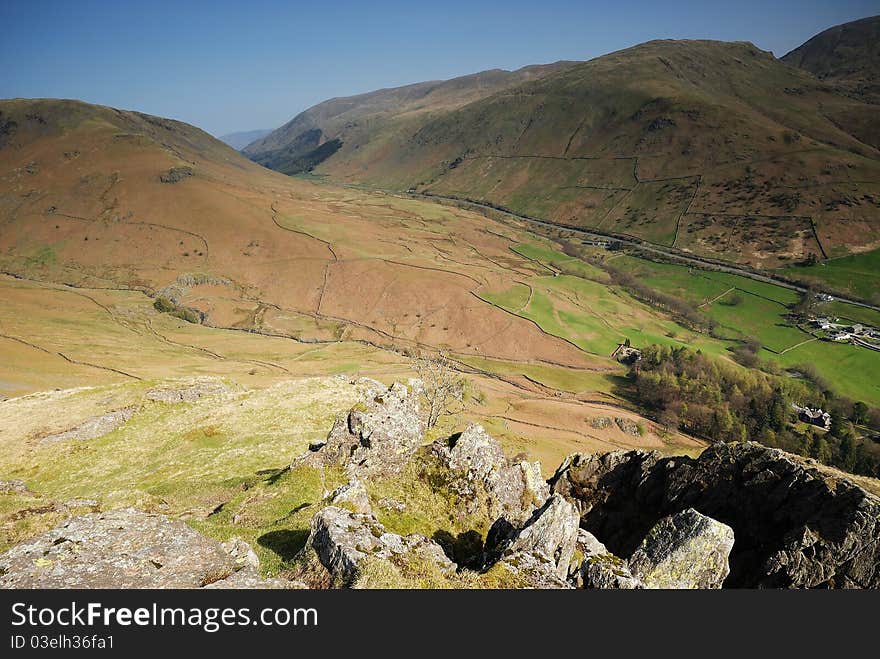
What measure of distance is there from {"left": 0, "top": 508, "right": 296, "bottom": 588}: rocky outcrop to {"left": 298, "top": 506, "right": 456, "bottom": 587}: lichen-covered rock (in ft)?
5.89

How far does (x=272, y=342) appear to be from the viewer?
12650 cm

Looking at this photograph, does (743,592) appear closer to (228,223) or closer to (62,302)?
(62,302)

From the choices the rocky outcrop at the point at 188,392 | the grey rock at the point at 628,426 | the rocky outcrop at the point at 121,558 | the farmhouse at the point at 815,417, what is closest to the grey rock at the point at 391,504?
the rocky outcrop at the point at 121,558

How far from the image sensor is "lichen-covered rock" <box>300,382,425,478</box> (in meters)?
26.8

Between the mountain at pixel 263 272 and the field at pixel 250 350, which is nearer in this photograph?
the field at pixel 250 350

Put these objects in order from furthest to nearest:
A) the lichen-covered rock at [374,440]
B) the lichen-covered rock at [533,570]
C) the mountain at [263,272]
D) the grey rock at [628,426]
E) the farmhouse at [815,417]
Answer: the mountain at [263,272] → the farmhouse at [815,417] → the grey rock at [628,426] → the lichen-covered rock at [374,440] → the lichen-covered rock at [533,570]

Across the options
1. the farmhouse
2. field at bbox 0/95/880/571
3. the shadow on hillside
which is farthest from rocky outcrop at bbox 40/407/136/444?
the farmhouse

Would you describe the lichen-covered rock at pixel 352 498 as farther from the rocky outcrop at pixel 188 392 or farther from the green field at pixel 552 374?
the green field at pixel 552 374

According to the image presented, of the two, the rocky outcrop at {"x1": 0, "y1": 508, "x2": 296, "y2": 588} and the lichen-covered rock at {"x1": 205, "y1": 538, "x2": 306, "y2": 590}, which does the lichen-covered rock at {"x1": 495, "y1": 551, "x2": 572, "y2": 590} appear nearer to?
the lichen-covered rock at {"x1": 205, "y1": 538, "x2": 306, "y2": 590}

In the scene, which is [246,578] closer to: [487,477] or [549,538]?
[549,538]

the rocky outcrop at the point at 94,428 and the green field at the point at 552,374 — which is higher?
the rocky outcrop at the point at 94,428

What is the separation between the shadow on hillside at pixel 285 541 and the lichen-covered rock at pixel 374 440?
5.80m

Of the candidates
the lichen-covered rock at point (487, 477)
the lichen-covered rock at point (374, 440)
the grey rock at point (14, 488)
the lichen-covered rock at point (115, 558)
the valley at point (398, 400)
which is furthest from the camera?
the grey rock at point (14, 488)

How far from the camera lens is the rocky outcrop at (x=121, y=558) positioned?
547 inches
